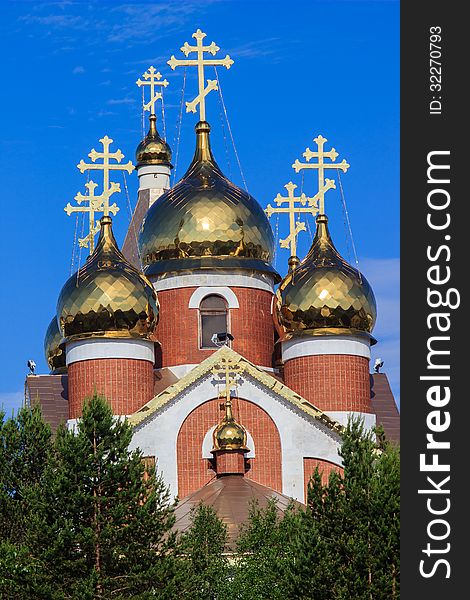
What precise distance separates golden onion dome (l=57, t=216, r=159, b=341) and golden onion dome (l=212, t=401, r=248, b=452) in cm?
207

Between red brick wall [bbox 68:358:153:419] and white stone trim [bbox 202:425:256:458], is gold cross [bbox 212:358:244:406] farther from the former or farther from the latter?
red brick wall [bbox 68:358:153:419]

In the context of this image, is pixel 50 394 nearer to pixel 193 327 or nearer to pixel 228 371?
pixel 193 327

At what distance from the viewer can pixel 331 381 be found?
29.5 meters

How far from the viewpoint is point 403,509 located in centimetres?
1479

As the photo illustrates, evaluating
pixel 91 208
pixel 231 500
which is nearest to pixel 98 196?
pixel 91 208

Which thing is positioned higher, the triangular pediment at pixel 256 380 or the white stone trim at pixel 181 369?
the white stone trim at pixel 181 369

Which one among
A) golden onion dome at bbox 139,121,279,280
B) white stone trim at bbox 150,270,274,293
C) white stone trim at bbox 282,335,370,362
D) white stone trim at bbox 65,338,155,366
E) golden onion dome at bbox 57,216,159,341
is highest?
golden onion dome at bbox 139,121,279,280

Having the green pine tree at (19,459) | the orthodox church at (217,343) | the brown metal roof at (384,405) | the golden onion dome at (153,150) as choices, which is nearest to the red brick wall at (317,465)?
the orthodox church at (217,343)

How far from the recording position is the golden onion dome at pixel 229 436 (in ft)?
91.1

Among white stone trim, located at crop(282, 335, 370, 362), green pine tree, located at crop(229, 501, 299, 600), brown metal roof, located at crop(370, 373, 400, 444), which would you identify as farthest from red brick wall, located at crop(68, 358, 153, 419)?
brown metal roof, located at crop(370, 373, 400, 444)

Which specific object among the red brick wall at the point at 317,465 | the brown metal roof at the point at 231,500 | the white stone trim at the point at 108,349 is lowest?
the brown metal roof at the point at 231,500

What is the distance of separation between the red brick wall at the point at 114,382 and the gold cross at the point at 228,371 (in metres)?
1.22

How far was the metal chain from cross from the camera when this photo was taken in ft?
102

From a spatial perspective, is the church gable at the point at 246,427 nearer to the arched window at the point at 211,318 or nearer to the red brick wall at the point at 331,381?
the red brick wall at the point at 331,381
